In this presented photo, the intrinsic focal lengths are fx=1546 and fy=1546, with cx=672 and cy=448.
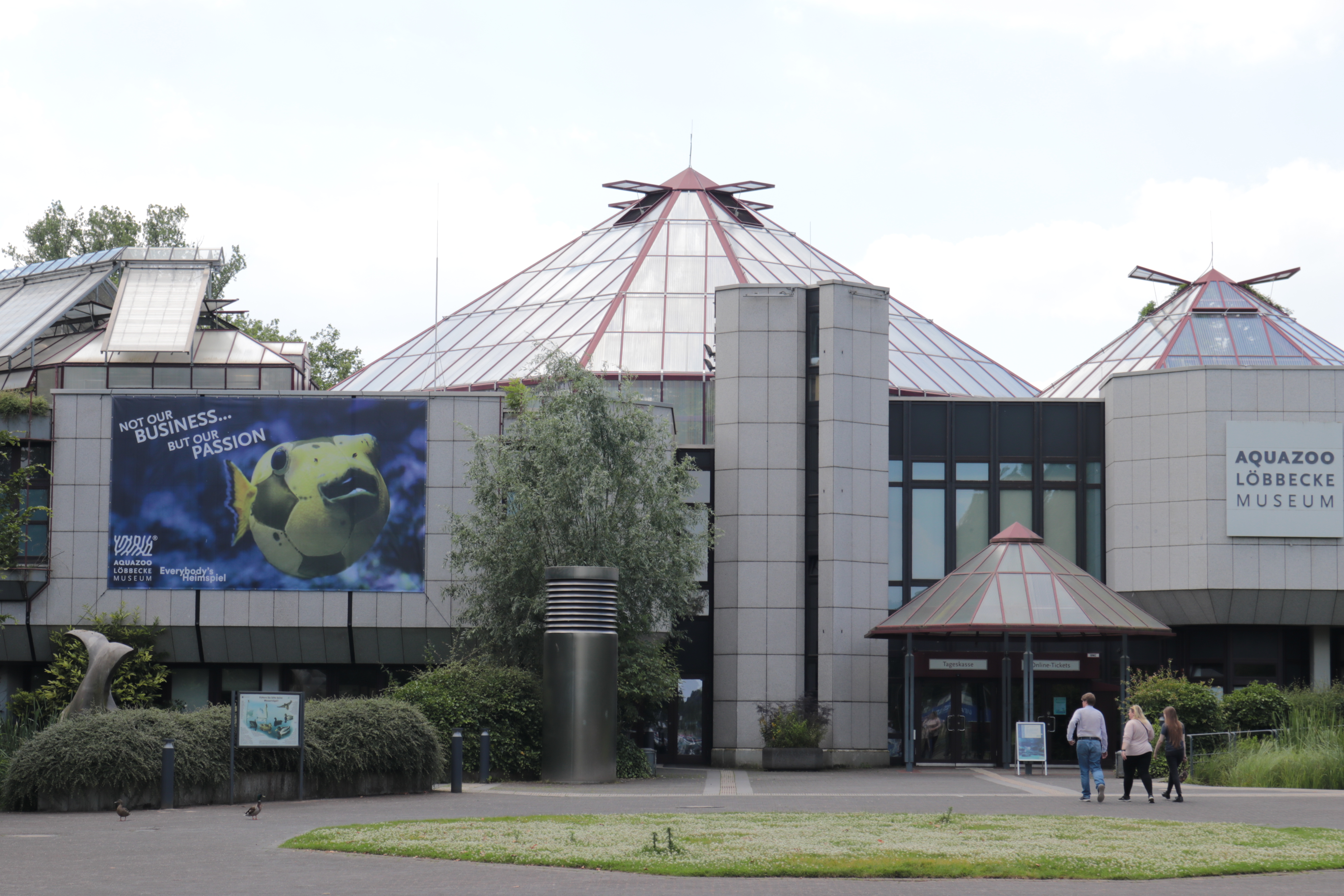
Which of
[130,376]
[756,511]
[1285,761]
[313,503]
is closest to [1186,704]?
[1285,761]

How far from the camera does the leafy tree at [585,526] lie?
3077 centimetres

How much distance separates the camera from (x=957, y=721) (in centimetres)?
3603

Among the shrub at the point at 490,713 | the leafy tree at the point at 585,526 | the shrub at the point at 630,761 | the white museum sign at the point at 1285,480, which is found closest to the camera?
the shrub at the point at 490,713

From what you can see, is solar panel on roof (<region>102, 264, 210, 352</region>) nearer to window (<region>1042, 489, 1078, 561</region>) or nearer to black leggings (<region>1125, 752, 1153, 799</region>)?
window (<region>1042, 489, 1078, 561</region>)

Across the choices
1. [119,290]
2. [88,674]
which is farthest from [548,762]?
[119,290]

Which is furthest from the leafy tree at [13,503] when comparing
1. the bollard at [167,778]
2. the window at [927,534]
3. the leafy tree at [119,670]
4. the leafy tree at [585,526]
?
the window at [927,534]

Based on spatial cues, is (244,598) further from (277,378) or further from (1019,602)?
(1019,602)

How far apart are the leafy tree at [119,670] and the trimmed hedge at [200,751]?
12.4 m

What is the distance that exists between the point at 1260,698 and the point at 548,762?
14.4 m

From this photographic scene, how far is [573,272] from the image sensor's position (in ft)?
170

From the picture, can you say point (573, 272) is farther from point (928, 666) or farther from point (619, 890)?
point (619, 890)

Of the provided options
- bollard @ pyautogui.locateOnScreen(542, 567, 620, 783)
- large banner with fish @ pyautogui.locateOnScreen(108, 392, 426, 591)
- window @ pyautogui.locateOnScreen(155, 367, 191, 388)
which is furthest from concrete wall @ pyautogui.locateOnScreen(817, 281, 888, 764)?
window @ pyautogui.locateOnScreen(155, 367, 191, 388)

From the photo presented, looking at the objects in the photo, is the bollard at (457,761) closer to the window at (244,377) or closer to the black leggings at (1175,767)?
the black leggings at (1175,767)

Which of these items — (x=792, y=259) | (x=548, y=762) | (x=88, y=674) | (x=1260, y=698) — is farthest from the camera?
(x=792, y=259)
